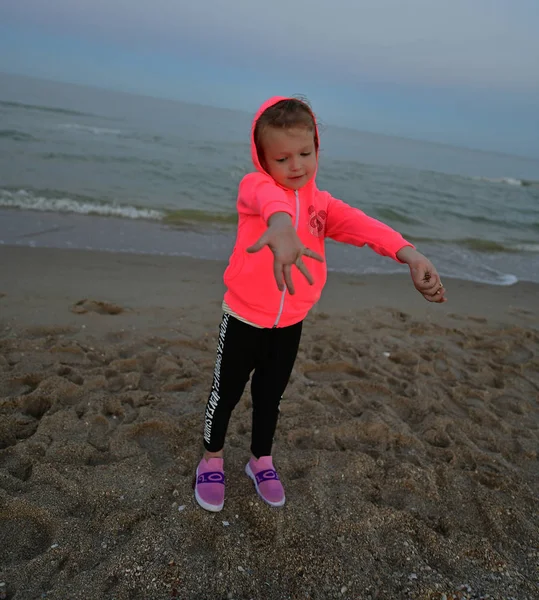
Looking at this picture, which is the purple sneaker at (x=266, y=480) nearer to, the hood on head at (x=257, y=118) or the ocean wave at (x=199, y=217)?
the hood on head at (x=257, y=118)

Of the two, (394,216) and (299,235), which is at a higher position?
(299,235)

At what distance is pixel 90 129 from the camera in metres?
19.6

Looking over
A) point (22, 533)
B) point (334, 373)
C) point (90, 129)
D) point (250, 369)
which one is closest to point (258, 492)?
point (250, 369)

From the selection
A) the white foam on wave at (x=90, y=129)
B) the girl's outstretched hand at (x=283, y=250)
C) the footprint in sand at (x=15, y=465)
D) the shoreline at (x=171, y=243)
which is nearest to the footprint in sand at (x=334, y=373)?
the footprint in sand at (x=15, y=465)

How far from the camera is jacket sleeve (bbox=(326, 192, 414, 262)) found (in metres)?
2.02

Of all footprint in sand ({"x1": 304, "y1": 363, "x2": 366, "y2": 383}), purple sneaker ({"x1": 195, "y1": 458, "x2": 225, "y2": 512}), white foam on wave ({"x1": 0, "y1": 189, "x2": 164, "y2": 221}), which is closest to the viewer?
purple sneaker ({"x1": 195, "y1": 458, "x2": 225, "y2": 512})

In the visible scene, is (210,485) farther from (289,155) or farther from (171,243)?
(171,243)

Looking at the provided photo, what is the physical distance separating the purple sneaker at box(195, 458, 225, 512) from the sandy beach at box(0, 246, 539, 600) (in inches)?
2.0

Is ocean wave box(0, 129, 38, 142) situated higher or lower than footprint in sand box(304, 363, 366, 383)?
higher

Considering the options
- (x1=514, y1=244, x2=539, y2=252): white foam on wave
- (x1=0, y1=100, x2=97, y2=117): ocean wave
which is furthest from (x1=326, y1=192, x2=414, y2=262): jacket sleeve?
(x1=0, y1=100, x2=97, y2=117): ocean wave

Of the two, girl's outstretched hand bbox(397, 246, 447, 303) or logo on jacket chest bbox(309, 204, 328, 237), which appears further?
logo on jacket chest bbox(309, 204, 328, 237)

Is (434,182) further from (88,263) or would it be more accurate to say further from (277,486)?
(277,486)

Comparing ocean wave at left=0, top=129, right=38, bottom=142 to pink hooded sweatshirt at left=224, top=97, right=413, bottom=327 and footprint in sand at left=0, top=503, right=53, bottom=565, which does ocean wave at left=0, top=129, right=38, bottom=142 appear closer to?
footprint in sand at left=0, top=503, right=53, bottom=565

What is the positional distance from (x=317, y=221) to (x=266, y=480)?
136 cm
